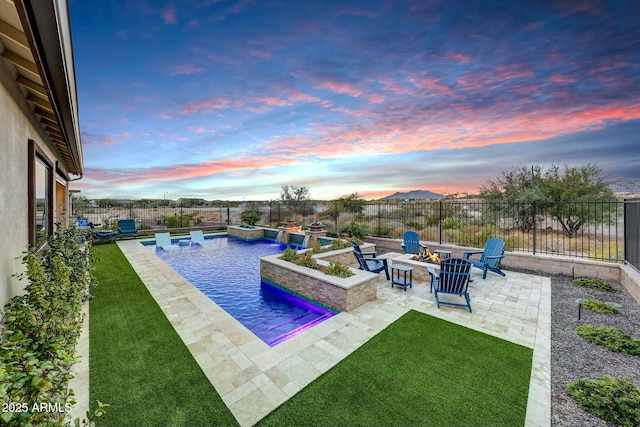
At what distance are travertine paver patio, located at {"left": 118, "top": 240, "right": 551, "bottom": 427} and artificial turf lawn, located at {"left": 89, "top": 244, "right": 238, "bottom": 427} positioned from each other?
6.1 inches

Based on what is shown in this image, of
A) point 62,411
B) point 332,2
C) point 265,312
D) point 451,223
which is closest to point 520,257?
point 451,223

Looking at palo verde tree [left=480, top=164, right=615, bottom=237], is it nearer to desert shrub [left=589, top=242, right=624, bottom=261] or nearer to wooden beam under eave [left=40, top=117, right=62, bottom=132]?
desert shrub [left=589, top=242, right=624, bottom=261]

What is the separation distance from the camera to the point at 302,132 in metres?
11.6

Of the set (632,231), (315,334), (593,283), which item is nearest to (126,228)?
(315,334)

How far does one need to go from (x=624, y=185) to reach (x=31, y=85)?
18266 mm

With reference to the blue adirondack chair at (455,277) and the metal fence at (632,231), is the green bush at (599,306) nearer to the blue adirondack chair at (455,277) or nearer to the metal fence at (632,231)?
the metal fence at (632,231)

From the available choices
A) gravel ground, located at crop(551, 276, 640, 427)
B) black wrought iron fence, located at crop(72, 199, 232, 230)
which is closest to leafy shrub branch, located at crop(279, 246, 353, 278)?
gravel ground, located at crop(551, 276, 640, 427)

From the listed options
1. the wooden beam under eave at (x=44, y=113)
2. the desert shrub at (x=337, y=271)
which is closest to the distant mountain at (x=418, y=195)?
the desert shrub at (x=337, y=271)

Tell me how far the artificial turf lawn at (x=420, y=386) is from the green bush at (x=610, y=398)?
45 centimetres

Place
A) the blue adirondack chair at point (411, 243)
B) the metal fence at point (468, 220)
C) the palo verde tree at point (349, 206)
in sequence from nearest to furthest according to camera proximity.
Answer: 1. the metal fence at point (468, 220)
2. the blue adirondack chair at point (411, 243)
3. the palo verde tree at point (349, 206)

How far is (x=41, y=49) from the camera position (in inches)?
62.6

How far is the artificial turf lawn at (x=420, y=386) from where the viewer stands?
2.36 metres

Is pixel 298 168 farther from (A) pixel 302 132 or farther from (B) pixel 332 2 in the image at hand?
(B) pixel 332 2

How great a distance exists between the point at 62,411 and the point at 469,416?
3.11 metres
